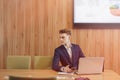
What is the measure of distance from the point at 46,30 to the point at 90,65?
5.72 ft

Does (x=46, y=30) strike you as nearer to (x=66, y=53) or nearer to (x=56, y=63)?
(x=66, y=53)

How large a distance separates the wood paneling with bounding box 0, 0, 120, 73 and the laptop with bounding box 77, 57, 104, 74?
147 cm

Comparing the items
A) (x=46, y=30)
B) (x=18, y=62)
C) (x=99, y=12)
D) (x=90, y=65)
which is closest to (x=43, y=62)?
(x=18, y=62)

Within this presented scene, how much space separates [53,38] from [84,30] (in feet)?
1.93

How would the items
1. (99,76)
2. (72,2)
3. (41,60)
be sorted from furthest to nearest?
1. (72,2)
2. (41,60)
3. (99,76)

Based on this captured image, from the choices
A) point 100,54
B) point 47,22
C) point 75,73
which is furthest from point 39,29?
point 75,73

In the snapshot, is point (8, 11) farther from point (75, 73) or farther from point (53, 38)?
point (75, 73)

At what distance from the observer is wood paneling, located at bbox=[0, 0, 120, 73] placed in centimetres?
474

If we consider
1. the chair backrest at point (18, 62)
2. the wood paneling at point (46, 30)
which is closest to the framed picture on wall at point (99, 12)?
the wood paneling at point (46, 30)

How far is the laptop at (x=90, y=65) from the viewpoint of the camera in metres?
3.17

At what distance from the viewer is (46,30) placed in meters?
4.75

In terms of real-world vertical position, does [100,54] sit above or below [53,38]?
below

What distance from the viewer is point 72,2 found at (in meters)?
4.69

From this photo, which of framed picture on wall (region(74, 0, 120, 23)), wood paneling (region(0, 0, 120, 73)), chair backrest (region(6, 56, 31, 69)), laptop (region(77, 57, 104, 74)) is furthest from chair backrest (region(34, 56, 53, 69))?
framed picture on wall (region(74, 0, 120, 23))
